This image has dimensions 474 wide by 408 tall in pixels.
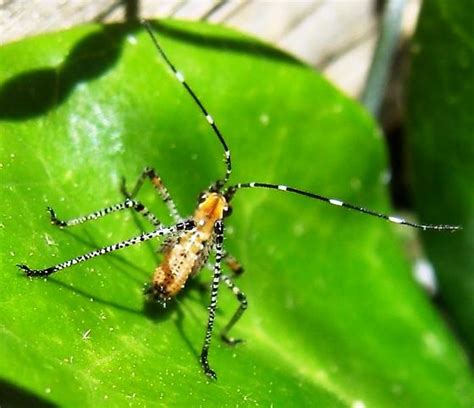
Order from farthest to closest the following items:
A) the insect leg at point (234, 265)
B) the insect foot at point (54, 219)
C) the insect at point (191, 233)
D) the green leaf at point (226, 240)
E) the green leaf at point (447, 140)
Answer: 1. the green leaf at point (447, 140)
2. the insect leg at point (234, 265)
3. the insect at point (191, 233)
4. the insect foot at point (54, 219)
5. the green leaf at point (226, 240)

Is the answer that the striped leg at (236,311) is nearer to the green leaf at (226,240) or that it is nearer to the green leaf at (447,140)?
the green leaf at (226,240)

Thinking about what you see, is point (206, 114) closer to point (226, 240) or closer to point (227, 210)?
point (227, 210)

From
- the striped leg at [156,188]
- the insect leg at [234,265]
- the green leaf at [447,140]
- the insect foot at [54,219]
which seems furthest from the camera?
the green leaf at [447,140]

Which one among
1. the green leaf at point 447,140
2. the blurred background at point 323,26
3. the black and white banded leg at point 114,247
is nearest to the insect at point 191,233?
the black and white banded leg at point 114,247

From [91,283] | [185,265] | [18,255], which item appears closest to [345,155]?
[185,265]

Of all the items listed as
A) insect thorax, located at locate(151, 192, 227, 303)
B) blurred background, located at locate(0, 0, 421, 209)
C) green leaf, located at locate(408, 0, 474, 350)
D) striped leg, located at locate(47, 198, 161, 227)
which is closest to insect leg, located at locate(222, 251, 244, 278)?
insect thorax, located at locate(151, 192, 227, 303)

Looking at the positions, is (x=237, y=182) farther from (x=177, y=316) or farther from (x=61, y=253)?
(x=61, y=253)
